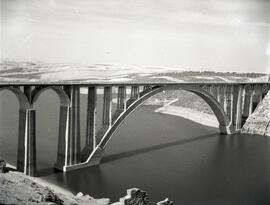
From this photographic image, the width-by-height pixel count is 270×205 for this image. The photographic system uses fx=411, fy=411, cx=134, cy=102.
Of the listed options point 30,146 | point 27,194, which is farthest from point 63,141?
point 27,194

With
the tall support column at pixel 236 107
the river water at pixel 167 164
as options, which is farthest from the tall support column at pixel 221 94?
the river water at pixel 167 164

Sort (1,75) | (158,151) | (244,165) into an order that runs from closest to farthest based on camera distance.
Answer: (244,165) → (158,151) → (1,75)

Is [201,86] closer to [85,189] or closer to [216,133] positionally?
[216,133]

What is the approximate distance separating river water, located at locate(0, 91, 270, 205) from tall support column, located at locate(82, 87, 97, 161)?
0.77 m

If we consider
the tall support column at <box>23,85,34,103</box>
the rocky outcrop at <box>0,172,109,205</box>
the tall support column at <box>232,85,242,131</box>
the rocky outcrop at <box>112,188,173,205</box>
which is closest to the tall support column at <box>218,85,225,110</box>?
the tall support column at <box>232,85,242,131</box>

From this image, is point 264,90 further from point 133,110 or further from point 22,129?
point 22,129

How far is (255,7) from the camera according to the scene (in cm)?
992

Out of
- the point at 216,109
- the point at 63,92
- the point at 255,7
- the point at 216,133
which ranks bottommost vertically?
the point at 216,133

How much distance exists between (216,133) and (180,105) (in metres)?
10.6

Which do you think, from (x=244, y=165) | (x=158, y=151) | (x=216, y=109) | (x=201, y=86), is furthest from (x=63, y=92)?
(x=216, y=109)

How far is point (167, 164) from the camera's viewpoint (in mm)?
16141

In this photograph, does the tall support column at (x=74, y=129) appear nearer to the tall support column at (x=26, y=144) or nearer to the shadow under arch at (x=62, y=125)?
the shadow under arch at (x=62, y=125)

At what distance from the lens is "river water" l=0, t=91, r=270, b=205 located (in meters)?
12.8

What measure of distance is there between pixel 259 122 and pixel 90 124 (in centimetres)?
1424
